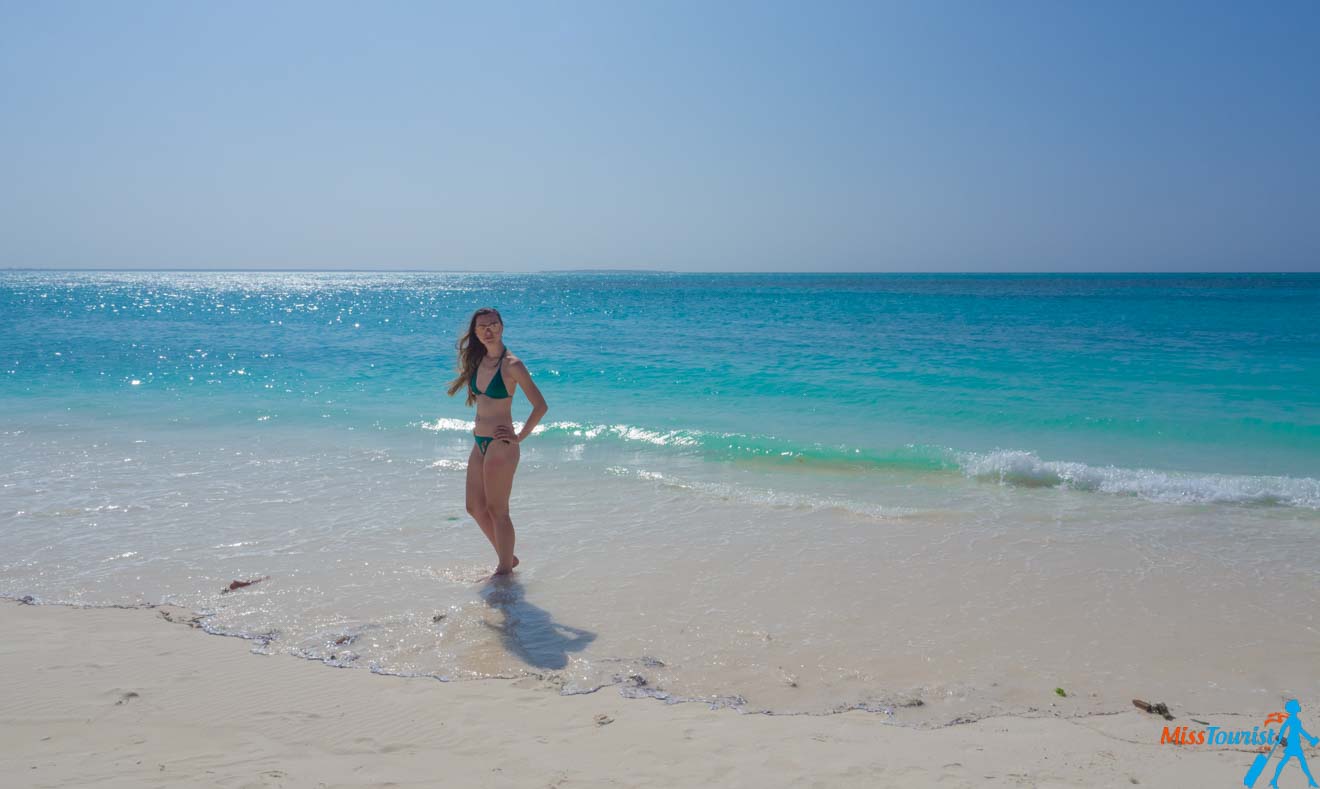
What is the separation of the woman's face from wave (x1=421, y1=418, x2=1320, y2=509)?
11.1 feet

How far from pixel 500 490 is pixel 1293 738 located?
14.7 ft

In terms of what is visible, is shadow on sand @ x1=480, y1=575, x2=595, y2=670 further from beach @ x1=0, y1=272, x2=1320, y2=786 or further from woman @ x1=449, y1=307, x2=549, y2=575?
woman @ x1=449, y1=307, x2=549, y2=575

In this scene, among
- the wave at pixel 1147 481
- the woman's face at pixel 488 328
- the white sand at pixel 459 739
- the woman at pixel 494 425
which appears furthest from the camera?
the wave at pixel 1147 481

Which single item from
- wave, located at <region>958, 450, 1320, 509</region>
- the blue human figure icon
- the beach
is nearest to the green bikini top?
the beach

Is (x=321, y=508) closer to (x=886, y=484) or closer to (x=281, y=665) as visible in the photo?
(x=281, y=665)

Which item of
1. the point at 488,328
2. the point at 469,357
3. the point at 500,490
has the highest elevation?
the point at 488,328

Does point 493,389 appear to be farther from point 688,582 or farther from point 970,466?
point 970,466

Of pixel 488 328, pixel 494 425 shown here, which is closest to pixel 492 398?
pixel 494 425

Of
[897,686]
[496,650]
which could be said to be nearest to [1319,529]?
[897,686]

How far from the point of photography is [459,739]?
11.3 feet

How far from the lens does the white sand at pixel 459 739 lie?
3.10 m

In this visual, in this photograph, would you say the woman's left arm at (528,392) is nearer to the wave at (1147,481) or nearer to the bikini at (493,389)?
the bikini at (493,389)

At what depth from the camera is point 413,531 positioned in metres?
6.62

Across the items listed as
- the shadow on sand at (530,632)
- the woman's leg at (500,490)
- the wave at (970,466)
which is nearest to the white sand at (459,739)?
the shadow on sand at (530,632)
